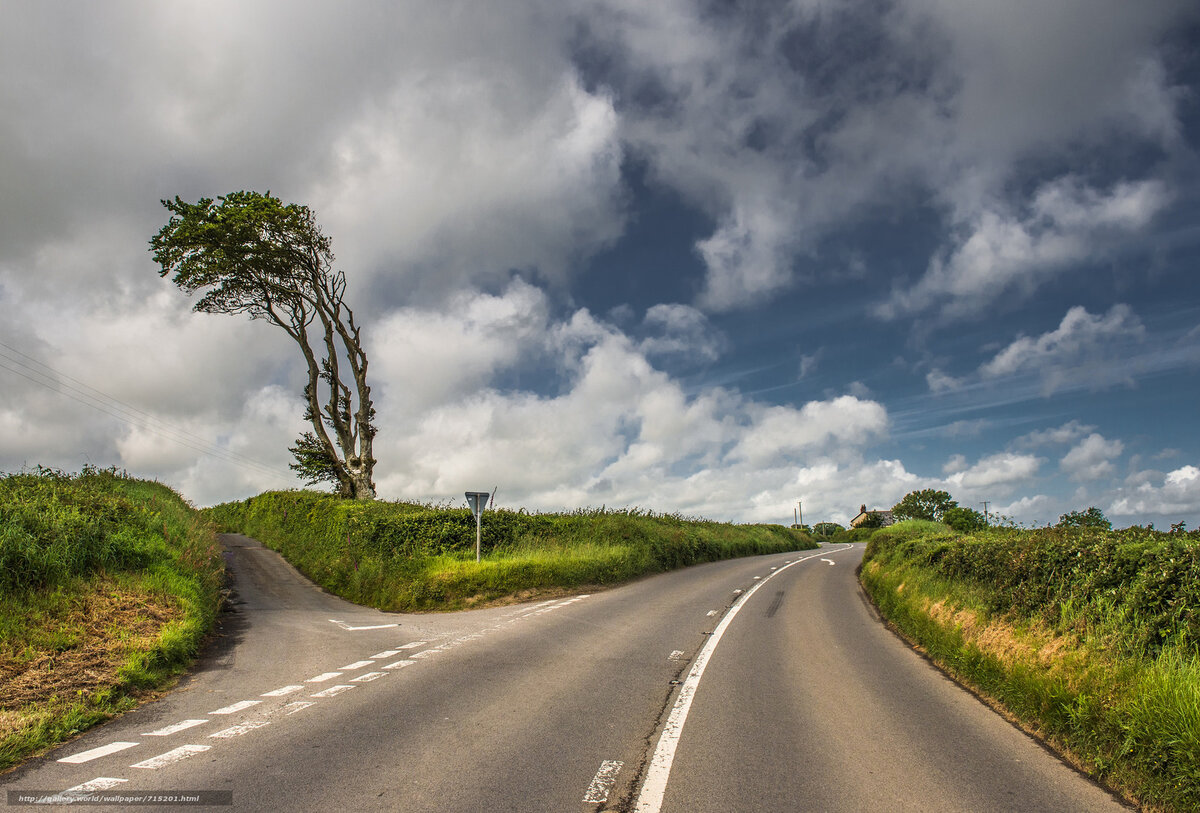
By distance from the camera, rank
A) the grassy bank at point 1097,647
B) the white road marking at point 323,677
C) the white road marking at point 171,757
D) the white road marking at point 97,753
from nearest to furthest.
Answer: the grassy bank at point 1097,647 → the white road marking at point 171,757 → the white road marking at point 97,753 → the white road marking at point 323,677

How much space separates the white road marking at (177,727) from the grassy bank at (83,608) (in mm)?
832

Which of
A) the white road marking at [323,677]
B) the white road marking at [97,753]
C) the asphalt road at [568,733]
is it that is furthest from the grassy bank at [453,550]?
the white road marking at [97,753]

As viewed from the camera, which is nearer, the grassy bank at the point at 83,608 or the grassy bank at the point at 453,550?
the grassy bank at the point at 83,608

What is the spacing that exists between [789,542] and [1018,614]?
5451cm

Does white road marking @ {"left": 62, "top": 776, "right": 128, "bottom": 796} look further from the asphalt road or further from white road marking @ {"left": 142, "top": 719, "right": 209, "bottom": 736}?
white road marking @ {"left": 142, "top": 719, "right": 209, "bottom": 736}

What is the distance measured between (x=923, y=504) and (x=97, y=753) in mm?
95751

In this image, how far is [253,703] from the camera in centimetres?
725

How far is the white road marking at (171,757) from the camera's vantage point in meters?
5.34

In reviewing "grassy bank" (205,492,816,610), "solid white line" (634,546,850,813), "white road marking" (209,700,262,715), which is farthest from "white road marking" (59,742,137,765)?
"grassy bank" (205,492,816,610)

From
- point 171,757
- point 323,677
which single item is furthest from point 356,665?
point 171,757

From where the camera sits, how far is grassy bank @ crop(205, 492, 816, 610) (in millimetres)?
18062

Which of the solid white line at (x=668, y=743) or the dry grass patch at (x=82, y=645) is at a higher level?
the dry grass patch at (x=82, y=645)

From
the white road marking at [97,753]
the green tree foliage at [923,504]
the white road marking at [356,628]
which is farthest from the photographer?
the green tree foliage at [923,504]

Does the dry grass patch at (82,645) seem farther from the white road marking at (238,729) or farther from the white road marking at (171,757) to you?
the white road marking at (238,729)
